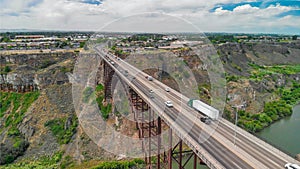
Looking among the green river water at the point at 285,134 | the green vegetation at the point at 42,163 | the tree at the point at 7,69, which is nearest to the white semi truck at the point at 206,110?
the green river water at the point at 285,134

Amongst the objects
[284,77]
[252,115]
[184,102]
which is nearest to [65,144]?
[184,102]

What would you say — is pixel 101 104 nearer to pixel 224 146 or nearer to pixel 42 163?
pixel 42 163

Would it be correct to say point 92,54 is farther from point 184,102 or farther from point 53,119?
point 184,102

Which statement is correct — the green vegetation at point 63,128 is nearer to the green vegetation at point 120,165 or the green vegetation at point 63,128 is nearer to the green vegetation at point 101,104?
the green vegetation at point 101,104

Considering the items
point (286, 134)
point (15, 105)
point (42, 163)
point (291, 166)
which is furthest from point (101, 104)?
point (291, 166)

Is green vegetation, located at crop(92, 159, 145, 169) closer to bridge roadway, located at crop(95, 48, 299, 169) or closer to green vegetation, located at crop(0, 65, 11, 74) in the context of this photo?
bridge roadway, located at crop(95, 48, 299, 169)

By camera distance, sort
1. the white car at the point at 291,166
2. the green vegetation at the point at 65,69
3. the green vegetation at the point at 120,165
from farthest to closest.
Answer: the green vegetation at the point at 65,69, the green vegetation at the point at 120,165, the white car at the point at 291,166
